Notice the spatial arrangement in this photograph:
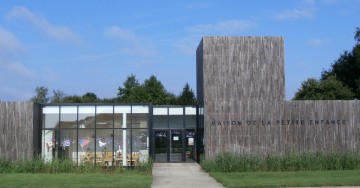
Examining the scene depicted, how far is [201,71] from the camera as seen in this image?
3409cm

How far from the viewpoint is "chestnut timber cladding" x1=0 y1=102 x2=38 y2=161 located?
95.2 ft

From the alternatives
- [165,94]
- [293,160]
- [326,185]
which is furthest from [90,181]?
[165,94]

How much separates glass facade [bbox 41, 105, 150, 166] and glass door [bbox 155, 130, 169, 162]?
5.81 meters

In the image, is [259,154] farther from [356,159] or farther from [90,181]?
[90,181]

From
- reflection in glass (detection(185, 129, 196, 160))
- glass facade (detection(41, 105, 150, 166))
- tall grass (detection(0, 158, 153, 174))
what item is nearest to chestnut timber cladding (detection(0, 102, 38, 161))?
glass facade (detection(41, 105, 150, 166))

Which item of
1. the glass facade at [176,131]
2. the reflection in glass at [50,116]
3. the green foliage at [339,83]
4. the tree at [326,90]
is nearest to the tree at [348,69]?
the green foliage at [339,83]

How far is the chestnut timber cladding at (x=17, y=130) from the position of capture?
29031mm

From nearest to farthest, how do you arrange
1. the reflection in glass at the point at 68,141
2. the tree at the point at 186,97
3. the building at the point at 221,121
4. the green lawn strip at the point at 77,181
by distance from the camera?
the green lawn strip at the point at 77,181 < the building at the point at 221,121 < the reflection in glass at the point at 68,141 < the tree at the point at 186,97

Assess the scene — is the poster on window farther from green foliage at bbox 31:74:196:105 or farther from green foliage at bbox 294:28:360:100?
green foliage at bbox 31:74:196:105

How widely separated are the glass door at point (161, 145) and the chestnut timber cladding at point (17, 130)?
10.2 metres

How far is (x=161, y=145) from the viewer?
122 feet

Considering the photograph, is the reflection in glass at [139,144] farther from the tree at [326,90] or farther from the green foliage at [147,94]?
the green foliage at [147,94]

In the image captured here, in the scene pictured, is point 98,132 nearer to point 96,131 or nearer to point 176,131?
point 96,131

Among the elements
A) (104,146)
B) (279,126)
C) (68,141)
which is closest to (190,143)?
(104,146)
